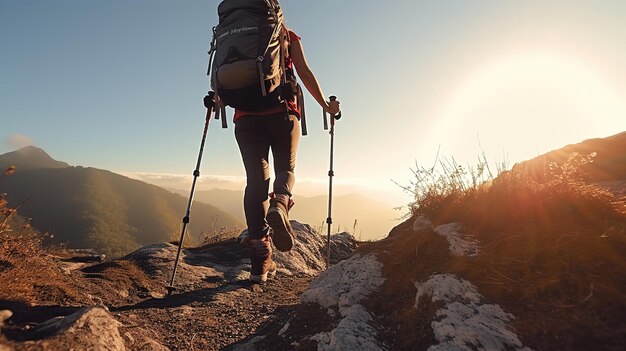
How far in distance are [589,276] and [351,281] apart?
76.6 inches

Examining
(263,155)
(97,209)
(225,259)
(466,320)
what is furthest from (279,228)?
(97,209)

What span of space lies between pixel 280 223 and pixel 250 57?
2125 mm

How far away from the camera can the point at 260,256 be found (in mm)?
5180

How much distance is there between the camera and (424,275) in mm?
3066

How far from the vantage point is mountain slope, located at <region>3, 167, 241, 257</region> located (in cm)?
12469

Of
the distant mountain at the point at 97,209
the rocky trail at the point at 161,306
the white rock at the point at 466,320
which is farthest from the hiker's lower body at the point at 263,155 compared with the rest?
the distant mountain at the point at 97,209

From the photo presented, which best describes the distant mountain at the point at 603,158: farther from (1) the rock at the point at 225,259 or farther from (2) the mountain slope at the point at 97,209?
(2) the mountain slope at the point at 97,209

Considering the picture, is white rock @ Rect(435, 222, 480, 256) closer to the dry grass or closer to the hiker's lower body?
the dry grass

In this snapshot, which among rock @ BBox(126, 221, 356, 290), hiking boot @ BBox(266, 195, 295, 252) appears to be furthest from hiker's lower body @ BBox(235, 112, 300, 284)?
rock @ BBox(126, 221, 356, 290)

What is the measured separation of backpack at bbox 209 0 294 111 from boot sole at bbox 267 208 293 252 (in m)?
1.48

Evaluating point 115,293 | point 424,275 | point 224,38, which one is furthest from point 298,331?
point 224,38

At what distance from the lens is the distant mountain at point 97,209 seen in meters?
125

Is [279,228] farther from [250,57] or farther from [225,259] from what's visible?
[225,259]

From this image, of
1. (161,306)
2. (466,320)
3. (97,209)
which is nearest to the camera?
(466,320)
